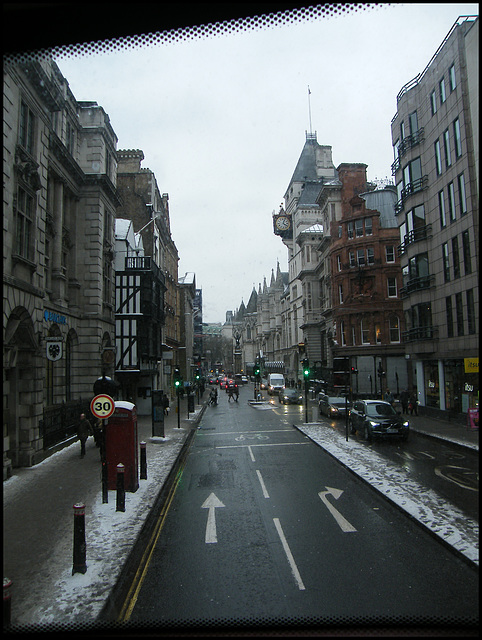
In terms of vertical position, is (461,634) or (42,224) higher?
(42,224)

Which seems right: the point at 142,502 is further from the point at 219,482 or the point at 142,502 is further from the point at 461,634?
the point at 461,634

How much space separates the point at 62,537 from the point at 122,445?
3.78 metres

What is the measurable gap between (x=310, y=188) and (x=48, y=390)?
69907 millimetres

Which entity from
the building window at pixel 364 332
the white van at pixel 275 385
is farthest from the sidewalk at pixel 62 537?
the white van at pixel 275 385

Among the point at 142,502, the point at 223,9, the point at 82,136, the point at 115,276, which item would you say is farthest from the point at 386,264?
the point at 223,9

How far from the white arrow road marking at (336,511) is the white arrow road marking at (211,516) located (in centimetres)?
244

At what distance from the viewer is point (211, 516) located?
9.91 meters

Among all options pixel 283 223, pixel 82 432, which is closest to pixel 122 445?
pixel 82 432

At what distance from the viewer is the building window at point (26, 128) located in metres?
14.6

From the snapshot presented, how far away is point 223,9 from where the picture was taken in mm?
2773

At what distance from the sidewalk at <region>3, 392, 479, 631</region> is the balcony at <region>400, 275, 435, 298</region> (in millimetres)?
15216

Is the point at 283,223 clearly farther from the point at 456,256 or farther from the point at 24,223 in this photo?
the point at 24,223

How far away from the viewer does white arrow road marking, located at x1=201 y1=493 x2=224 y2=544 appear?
8578mm

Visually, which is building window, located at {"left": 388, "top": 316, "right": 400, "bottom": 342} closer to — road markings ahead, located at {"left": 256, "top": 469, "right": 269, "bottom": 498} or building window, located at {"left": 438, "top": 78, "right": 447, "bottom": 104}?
building window, located at {"left": 438, "top": 78, "right": 447, "bottom": 104}
